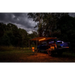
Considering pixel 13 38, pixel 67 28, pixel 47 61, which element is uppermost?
pixel 67 28

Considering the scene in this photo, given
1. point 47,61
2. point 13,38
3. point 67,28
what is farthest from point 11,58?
point 13,38

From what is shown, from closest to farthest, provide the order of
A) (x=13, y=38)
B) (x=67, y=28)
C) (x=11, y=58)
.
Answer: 1. (x=11, y=58)
2. (x=67, y=28)
3. (x=13, y=38)

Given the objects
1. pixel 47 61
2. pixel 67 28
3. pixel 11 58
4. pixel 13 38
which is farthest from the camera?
pixel 13 38

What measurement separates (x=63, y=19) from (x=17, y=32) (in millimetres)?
13360

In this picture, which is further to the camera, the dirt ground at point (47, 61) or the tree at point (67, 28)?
the tree at point (67, 28)

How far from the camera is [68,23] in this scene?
15.6 meters

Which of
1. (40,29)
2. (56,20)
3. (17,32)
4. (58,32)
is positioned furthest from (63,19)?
(17,32)

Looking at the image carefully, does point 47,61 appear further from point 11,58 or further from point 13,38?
point 13,38

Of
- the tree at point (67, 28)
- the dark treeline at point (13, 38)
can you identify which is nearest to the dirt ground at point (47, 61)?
the tree at point (67, 28)

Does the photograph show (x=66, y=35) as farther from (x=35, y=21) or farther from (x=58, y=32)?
(x=35, y=21)

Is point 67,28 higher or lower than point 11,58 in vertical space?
higher

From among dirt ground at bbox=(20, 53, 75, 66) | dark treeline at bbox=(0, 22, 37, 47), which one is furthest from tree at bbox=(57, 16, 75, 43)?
dirt ground at bbox=(20, 53, 75, 66)

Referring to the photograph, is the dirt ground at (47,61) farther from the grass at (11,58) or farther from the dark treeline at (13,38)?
the dark treeline at (13,38)

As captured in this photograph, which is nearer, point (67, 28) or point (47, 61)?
point (47, 61)
